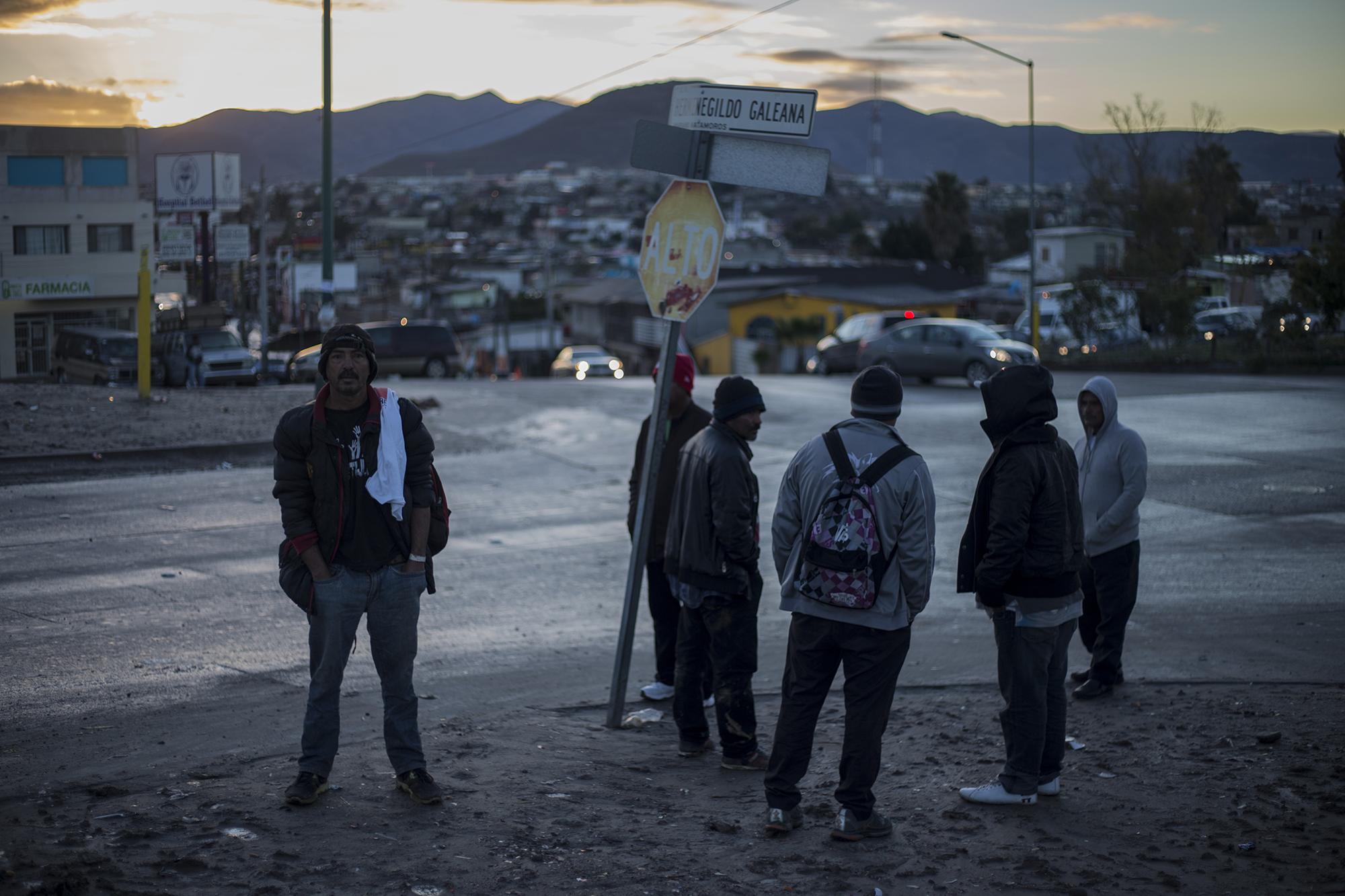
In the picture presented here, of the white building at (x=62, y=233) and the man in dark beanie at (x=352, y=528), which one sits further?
the white building at (x=62, y=233)

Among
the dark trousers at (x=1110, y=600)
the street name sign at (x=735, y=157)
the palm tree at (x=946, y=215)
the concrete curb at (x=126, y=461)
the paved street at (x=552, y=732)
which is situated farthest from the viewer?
the palm tree at (x=946, y=215)

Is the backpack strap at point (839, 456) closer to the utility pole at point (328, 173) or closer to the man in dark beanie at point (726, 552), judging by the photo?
the man in dark beanie at point (726, 552)

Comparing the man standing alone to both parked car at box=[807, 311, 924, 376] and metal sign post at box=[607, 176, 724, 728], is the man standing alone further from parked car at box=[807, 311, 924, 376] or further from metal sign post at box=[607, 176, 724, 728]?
parked car at box=[807, 311, 924, 376]

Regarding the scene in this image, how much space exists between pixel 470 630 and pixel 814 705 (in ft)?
13.1

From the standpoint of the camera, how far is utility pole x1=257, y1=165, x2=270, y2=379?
3250 centimetres

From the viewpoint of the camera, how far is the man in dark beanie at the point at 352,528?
191 inches

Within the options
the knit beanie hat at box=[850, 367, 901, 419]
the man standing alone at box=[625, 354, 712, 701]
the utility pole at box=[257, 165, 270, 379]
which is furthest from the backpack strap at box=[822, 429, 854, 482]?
the utility pole at box=[257, 165, 270, 379]

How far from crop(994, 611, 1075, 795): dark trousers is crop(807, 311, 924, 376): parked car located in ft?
84.7

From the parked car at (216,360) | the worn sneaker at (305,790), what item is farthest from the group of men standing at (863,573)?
the parked car at (216,360)

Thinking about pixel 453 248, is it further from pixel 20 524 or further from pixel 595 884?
pixel 595 884

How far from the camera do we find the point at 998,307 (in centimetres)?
6372

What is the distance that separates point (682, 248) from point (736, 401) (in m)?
0.94

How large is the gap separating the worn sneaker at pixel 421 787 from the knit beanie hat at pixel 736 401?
6.57ft

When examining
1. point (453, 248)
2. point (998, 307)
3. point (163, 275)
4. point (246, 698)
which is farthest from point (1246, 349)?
point (453, 248)
